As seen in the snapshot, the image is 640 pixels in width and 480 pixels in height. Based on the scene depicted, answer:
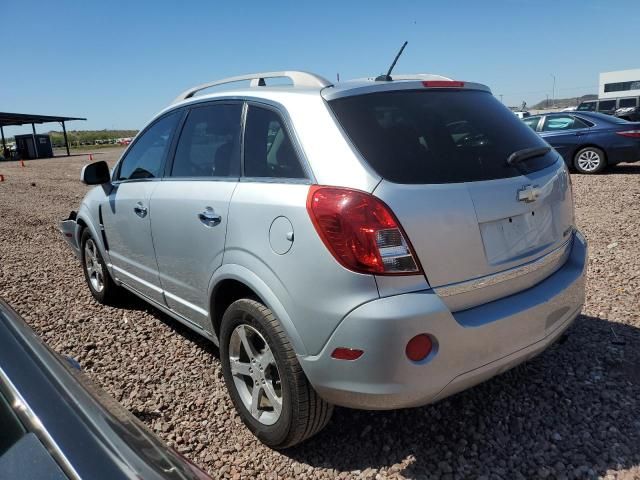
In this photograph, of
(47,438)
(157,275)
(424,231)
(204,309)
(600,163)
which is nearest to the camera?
(47,438)

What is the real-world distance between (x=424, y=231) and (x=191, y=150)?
176cm

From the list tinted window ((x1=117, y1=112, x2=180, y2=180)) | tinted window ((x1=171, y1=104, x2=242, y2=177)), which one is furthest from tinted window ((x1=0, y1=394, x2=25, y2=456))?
tinted window ((x1=117, y1=112, x2=180, y2=180))

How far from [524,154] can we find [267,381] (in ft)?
5.54

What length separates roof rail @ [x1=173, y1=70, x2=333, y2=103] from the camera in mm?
2566

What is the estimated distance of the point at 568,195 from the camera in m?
2.75

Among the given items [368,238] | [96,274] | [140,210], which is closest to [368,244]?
[368,238]

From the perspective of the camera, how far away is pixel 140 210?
11.4 feet

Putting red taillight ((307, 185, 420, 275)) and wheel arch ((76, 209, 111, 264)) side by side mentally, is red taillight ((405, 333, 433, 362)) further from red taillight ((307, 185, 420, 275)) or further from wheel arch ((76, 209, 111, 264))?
wheel arch ((76, 209, 111, 264))

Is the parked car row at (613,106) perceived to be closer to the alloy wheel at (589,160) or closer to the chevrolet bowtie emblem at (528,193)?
the alloy wheel at (589,160)

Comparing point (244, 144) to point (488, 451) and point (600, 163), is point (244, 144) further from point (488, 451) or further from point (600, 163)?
point (600, 163)

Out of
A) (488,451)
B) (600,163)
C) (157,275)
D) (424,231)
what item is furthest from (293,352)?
(600,163)

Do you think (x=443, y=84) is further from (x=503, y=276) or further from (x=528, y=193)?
(x=503, y=276)

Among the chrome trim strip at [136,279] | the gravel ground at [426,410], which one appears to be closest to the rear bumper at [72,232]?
the gravel ground at [426,410]

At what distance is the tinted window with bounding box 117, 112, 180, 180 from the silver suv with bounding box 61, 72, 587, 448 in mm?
554
